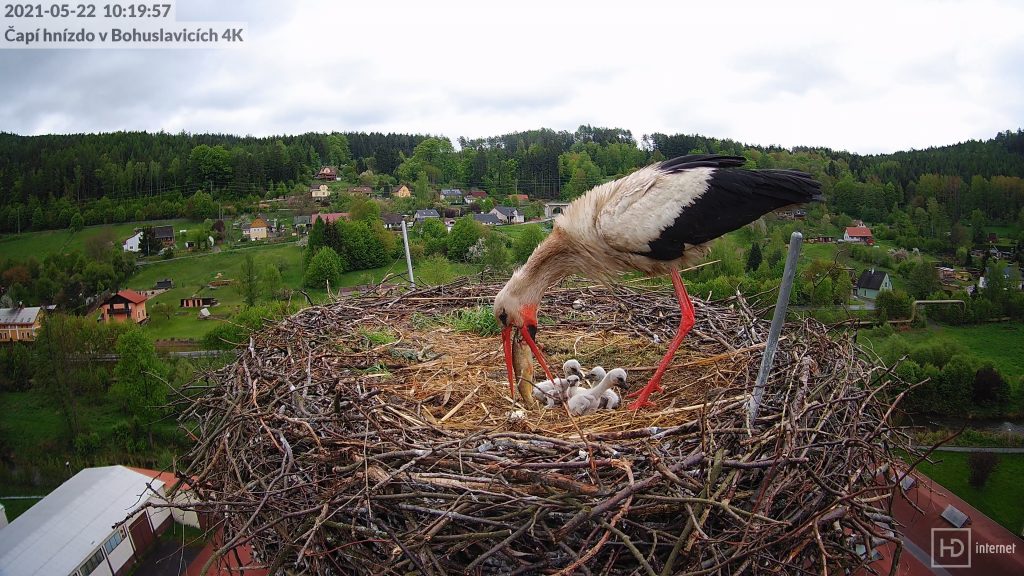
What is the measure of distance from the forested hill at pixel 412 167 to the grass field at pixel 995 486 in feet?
25.0

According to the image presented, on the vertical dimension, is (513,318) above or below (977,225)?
above

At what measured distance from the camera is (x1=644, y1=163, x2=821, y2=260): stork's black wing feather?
3742 mm

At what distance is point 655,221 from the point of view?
379cm

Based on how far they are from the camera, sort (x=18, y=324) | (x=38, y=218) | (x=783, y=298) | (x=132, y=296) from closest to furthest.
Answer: (x=783, y=298) → (x=18, y=324) → (x=132, y=296) → (x=38, y=218)

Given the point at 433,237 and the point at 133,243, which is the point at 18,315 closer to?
the point at 133,243

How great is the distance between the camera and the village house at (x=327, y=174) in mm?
47938

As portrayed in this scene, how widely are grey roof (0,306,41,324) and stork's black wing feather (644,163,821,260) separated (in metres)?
28.8

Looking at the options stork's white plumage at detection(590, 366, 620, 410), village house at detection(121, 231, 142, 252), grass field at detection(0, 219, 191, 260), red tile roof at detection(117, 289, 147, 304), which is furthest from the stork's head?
village house at detection(121, 231, 142, 252)

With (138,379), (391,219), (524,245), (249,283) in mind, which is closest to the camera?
(524,245)

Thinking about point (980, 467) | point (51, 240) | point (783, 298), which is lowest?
point (980, 467)

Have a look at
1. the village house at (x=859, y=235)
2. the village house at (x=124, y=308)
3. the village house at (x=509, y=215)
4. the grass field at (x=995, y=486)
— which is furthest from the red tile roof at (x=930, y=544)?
the village house at (x=124, y=308)

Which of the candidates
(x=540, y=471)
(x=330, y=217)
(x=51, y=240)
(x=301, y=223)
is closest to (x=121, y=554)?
(x=540, y=471)

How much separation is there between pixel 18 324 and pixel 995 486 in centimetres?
3270

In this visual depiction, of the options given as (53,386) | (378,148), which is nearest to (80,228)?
(53,386)
